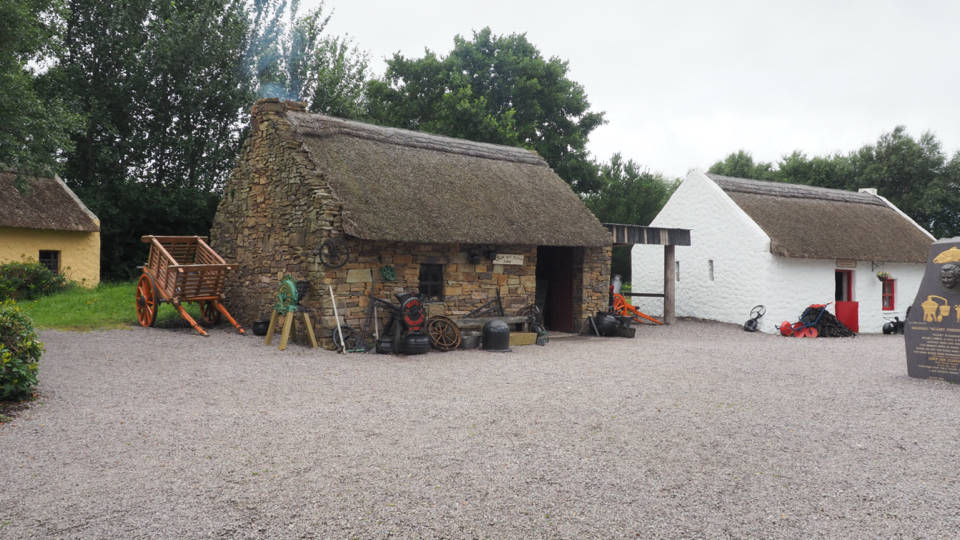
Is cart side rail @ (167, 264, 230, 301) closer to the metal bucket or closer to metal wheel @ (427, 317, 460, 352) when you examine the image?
metal wheel @ (427, 317, 460, 352)

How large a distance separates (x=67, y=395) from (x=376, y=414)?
3419 mm

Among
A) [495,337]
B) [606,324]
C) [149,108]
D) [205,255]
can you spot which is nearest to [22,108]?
[205,255]

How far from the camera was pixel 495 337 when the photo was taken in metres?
11.1

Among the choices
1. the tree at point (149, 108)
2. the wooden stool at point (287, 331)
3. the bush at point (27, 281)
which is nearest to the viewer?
the wooden stool at point (287, 331)

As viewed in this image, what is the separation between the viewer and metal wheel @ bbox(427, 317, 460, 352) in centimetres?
1099

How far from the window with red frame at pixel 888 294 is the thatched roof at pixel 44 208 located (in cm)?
2213

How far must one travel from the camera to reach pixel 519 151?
52.2 feet

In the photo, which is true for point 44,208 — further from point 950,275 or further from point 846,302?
point 846,302

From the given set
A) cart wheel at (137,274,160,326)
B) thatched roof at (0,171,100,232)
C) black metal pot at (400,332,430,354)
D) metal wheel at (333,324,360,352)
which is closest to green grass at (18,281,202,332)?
cart wheel at (137,274,160,326)

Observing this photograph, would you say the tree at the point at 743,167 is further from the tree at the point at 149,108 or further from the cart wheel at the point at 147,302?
the cart wheel at the point at 147,302

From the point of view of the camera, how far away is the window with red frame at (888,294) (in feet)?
56.0

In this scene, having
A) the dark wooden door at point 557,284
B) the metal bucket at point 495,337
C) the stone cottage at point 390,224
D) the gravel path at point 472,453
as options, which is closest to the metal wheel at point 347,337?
the stone cottage at point 390,224

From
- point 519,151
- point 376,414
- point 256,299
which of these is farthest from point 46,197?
point 376,414

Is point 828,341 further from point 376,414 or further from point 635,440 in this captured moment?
point 376,414
